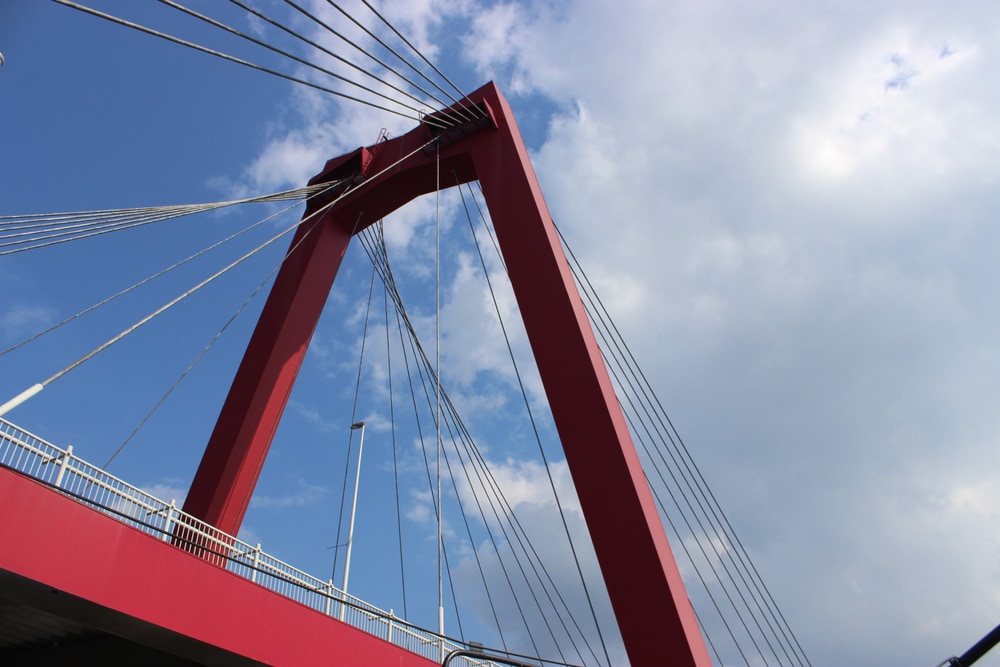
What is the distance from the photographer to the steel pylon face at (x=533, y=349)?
948cm

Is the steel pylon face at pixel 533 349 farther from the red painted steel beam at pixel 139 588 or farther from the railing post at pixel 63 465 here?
the railing post at pixel 63 465

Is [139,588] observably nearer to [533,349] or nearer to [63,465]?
[63,465]

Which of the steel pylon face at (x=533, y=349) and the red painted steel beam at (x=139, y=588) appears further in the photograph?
the steel pylon face at (x=533, y=349)

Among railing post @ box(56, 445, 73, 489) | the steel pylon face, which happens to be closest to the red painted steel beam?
railing post @ box(56, 445, 73, 489)

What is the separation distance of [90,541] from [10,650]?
13.0ft

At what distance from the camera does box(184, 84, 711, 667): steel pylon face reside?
9484mm

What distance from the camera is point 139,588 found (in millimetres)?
8500

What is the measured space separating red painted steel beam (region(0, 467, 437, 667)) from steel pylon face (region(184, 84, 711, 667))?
3384 millimetres

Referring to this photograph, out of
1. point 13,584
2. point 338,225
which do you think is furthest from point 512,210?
point 13,584

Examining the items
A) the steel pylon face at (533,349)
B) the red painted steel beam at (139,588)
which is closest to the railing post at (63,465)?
the red painted steel beam at (139,588)

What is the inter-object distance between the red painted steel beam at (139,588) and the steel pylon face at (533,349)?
3384 millimetres

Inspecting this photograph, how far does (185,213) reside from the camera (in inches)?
484

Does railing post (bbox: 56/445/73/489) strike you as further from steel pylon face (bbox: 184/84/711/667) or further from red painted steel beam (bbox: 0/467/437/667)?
steel pylon face (bbox: 184/84/711/667)

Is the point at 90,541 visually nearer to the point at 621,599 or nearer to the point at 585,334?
the point at 621,599
